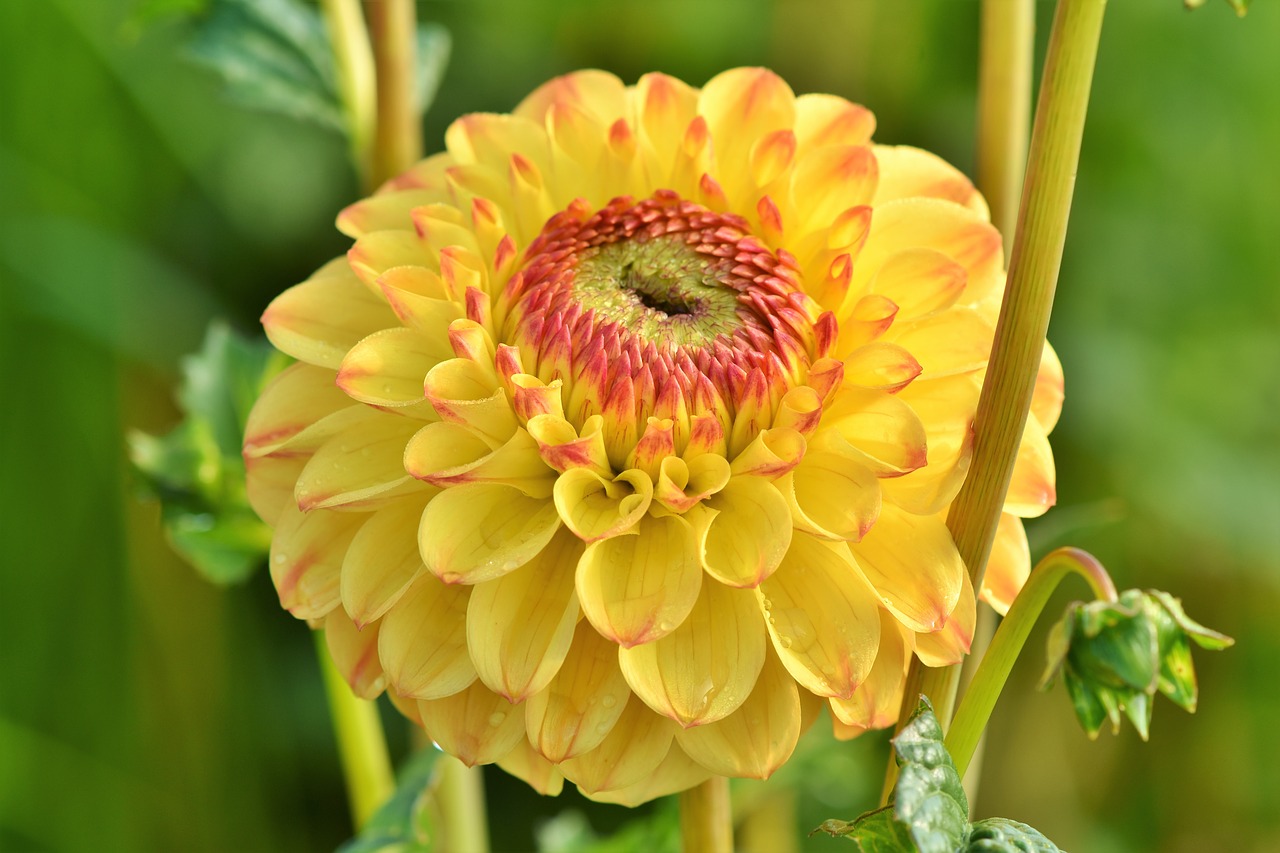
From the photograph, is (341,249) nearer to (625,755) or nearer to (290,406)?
(290,406)

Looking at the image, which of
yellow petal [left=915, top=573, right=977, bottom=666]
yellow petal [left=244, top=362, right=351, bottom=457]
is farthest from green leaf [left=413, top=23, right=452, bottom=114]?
yellow petal [left=915, top=573, right=977, bottom=666]

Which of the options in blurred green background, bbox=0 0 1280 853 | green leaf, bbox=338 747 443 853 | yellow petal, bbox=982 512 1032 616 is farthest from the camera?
blurred green background, bbox=0 0 1280 853

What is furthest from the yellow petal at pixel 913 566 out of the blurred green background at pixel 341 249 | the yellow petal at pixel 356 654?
the blurred green background at pixel 341 249

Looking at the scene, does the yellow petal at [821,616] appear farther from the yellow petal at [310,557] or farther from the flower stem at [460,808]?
the flower stem at [460,808]

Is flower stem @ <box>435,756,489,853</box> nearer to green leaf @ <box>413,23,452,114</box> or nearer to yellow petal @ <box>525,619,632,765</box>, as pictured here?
yellow petal @ <box>525,619,632,765</box>

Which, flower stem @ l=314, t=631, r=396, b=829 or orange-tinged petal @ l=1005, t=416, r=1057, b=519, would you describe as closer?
orange-tinged petal @ l=1005, t=416, r=1057, b=519

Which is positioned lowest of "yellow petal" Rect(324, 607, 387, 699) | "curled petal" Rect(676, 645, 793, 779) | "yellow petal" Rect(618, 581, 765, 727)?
"yellow petal" Rect(324, 607, 387, 699)
